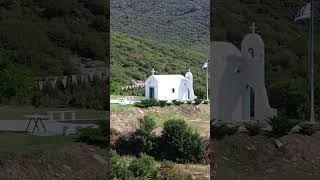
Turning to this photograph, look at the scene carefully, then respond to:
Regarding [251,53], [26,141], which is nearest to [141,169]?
[26,141]

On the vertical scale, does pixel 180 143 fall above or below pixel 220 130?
below

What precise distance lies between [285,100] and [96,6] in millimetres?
3053

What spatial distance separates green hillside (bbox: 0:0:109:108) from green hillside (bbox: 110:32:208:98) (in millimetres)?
347

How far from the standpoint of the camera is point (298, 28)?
7988mm

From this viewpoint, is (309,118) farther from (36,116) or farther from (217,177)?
(36,116)

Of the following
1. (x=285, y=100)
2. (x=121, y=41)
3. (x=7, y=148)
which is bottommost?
(x=7, y=148)

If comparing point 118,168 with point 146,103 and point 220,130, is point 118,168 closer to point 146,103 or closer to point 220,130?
point 146,103

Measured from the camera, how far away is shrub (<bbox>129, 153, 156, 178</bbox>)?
7383 mm

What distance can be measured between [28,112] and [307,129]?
3960mm

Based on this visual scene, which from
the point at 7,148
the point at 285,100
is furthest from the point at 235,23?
the point at 7,148

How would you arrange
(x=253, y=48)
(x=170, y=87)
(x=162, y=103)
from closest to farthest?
(x=162, y=103) → (x=170, y=87) → (x=253, y=48)

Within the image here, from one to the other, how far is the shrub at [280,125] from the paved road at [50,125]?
8.38 ft

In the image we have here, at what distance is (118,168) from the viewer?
7336 millimetres

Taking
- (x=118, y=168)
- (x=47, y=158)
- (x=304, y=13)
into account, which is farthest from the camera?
(x=304, y=13)
